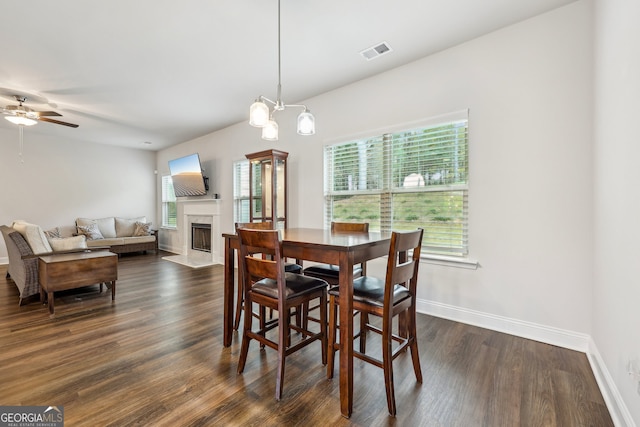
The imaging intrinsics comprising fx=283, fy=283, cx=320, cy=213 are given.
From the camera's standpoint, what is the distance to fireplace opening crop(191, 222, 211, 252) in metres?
5.92

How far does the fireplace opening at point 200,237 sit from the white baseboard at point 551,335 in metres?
4.52

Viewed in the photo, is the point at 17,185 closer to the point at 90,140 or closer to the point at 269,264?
the point at 90,140

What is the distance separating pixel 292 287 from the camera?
1.76 meters

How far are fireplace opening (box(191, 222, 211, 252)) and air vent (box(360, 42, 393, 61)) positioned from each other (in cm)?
449

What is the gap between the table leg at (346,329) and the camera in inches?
58.3

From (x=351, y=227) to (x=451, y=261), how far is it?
104 cm

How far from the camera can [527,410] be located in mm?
1521

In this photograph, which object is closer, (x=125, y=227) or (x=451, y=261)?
(x=451, y=261)

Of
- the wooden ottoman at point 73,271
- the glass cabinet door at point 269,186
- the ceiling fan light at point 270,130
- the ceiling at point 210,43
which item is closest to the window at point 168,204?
the ceiling at point 210,43

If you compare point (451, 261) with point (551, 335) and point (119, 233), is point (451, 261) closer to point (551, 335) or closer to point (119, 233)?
point (551, 335)

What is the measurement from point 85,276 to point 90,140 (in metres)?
4.72

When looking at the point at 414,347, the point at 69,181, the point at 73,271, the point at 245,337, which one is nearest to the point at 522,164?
the point at 414,347

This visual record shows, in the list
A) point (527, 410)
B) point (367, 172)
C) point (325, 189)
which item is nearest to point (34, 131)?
point (325, 189)

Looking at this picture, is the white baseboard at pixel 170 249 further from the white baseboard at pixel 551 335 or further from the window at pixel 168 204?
the white baseboard at pixel 551 335
